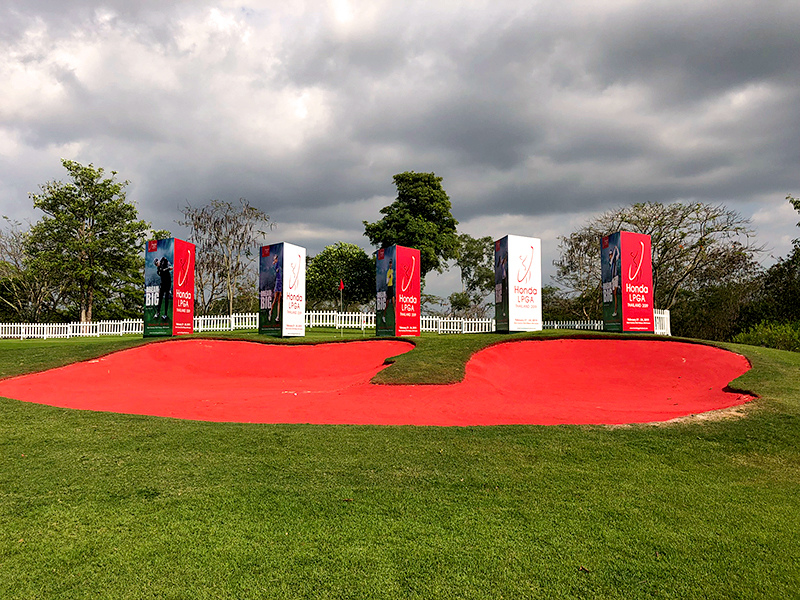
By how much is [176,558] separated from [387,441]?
2.76 m

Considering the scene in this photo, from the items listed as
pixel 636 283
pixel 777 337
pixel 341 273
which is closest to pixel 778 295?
pixel 777 337

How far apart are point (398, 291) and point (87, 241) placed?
25.7 m

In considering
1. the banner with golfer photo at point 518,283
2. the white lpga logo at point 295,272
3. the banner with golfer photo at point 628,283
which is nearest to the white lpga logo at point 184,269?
the white lpga logo at point 295,272

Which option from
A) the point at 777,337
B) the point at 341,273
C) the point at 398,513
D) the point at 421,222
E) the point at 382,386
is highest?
the point at 421,222

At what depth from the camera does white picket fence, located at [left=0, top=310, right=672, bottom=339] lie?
26266 mm

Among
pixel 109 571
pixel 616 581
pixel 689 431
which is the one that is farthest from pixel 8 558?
pixel 689 431

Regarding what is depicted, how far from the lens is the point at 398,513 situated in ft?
11.6

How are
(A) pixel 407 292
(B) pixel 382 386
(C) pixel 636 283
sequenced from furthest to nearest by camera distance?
(A) pixel 407 292
(C) pixel 636 283
(B) pixel 382 386

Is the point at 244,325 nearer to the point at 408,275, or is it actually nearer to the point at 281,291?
the point at 281,291

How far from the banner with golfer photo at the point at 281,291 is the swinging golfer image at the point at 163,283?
3555 millimetres

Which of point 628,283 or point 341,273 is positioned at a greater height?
point 341,273

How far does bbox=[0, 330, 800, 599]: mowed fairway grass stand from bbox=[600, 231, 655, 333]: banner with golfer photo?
12.6 meters

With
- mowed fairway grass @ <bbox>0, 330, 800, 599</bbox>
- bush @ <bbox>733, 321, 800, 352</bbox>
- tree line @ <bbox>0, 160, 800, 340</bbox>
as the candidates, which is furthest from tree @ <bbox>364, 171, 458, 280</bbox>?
mowed fairway grass @ <bbox>0, 330, 800, 599</bbox>

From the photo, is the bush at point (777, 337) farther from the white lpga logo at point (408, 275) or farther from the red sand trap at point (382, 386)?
the white lpga logo at point (408, 275)
